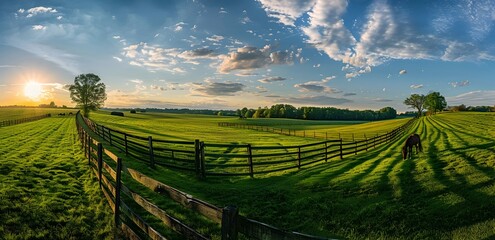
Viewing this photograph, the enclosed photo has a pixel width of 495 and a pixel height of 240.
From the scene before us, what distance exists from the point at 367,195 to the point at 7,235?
385 inches

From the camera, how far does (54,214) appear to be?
25.5 ft

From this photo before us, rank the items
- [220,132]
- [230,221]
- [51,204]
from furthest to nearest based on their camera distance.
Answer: [220,132], [51,204], [230,221]

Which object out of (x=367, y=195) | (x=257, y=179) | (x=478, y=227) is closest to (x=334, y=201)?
(x=367, y=195)

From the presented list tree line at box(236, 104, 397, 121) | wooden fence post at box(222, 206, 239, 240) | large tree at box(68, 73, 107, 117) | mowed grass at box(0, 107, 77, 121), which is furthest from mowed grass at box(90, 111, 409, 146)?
tree line at box(236, 104, 397, 121)

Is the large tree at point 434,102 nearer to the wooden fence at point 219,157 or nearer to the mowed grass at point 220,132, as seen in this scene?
the mowed grass at point 220,132

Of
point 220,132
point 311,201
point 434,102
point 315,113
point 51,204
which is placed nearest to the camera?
point 51,204

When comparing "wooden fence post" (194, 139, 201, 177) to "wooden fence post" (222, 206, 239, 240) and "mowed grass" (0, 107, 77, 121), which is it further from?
"mowed grass" (0, 107, 77, 121)

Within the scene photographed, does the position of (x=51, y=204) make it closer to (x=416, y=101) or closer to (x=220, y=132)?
(x=220, y=132)

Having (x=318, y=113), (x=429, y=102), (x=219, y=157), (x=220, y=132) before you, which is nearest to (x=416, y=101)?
(x=429, y=102)

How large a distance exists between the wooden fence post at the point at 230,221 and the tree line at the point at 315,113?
156 metres

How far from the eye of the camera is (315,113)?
522 feet

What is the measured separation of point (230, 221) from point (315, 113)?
16010 cm

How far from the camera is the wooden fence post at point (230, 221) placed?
10.9ft

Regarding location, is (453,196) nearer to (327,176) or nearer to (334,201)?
(334,201)
